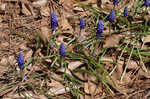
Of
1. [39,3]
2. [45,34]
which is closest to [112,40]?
[45,34]

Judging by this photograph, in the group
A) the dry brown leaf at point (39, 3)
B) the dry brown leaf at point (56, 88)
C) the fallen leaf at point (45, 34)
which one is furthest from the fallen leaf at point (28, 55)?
the dry brown leaf at point (39, 3)

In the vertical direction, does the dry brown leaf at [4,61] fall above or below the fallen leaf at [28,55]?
below

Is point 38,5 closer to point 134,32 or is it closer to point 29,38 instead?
point 29,38

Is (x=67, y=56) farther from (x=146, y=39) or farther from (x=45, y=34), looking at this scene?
(x=146, y=39)

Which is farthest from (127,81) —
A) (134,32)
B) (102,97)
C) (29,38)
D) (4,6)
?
(4,6)

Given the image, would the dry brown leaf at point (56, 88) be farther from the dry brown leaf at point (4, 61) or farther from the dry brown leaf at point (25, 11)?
the dry brown leaf at point (25, 11)

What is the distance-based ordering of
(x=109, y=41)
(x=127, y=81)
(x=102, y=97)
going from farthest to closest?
1. (x=109, y=41)
2. (x=127, y=81)
3. (x=102, y=97)

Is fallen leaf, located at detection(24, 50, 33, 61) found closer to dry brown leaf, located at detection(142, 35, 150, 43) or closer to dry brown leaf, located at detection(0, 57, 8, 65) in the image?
dry brown leaf, located at detection(0, 57, 8, 65)

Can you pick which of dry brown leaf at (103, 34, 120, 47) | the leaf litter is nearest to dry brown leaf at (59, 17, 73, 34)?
the leaf litter
